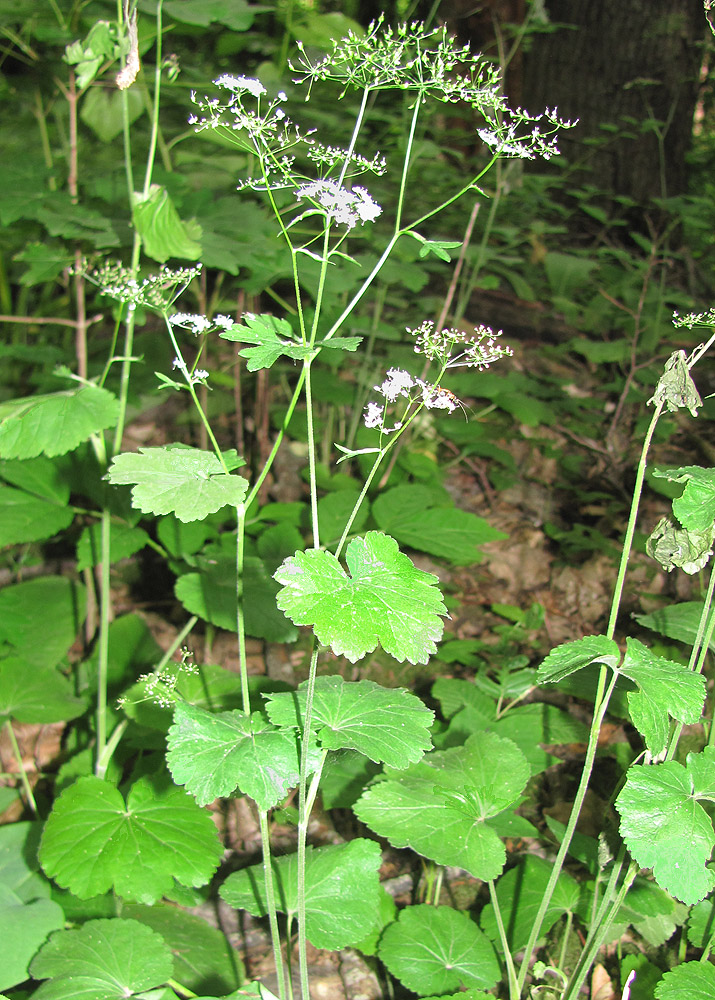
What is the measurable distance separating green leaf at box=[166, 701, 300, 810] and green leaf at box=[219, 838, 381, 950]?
0.33m

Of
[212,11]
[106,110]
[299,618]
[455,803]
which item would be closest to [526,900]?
[455,803]

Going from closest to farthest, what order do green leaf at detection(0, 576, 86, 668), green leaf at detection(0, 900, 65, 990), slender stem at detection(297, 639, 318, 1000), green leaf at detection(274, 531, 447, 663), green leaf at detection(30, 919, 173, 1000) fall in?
green leaf at detection(274, 531, 447, 663), slender stem at detection(297, 639, 318, 1000), green leaf at detection(30, 919, 173, 1000), green leaf at detection(0, 900, 65, 990), green leaf at detection(0, 576, 86, 668)

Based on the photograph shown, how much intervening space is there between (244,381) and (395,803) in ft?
7.12

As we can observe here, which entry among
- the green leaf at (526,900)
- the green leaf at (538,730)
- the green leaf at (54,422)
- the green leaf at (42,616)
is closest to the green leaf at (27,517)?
the green leaf at (42,616)

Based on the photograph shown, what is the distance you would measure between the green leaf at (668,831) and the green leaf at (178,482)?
2.05 feet

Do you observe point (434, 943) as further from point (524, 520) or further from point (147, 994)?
point (524, 520)

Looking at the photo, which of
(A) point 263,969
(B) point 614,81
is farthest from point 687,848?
(B) point 614,81

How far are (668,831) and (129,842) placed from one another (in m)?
0.83

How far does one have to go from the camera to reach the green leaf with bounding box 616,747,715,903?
0.87 meters

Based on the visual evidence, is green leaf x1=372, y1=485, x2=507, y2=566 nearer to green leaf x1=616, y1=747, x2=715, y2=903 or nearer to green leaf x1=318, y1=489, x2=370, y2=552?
green leaf x1=318, y1=489, x2=370, y2=552

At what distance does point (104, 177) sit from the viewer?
2014 millimetres

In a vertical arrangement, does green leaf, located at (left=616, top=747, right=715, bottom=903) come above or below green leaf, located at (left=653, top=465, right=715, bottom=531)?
below

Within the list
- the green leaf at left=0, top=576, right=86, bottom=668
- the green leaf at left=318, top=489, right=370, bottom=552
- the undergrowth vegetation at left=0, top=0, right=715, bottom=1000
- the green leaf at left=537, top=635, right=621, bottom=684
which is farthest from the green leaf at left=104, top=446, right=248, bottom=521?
the green leaf at left=0, top=576, right=86, bottom=668

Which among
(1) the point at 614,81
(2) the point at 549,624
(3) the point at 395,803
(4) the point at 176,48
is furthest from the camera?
(1) the point at 614,81
